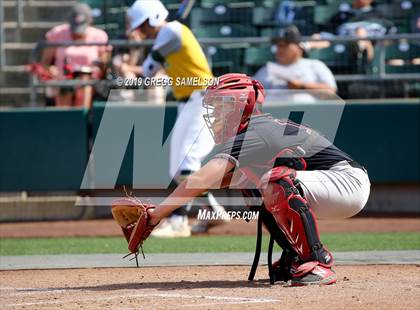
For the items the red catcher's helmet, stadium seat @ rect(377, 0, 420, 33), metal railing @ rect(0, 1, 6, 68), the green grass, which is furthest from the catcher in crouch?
metal railing @ rect(0, 1, 6, 68)

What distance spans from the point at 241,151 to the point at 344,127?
273 inches

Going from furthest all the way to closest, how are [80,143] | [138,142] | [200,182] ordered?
[80,143] → [138,142] → [200,182]

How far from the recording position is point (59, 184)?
1244 centimetres

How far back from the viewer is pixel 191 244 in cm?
935

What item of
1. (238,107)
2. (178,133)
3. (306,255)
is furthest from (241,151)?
(178,133)

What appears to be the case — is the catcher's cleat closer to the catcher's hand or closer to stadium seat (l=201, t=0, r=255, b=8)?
the catcher's hand

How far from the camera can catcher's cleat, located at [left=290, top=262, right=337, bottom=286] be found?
19.1 feet

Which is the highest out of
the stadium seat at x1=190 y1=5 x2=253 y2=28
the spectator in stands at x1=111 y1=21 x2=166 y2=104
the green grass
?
the stadium seat at x1=190 y1=5 x2=253 y2=28

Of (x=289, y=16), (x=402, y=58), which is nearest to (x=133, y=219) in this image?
(x=402, y=58)

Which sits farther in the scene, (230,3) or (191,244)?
(230,3)

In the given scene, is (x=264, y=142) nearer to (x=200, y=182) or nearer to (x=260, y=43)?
(x=200, y=182)

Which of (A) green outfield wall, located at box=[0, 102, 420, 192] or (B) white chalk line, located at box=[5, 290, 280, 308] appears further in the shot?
(A) green outfield wall, located at box=[0, 102, 420, 192]

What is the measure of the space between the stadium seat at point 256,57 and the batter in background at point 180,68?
2639 mm

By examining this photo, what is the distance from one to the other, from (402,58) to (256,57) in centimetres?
204
